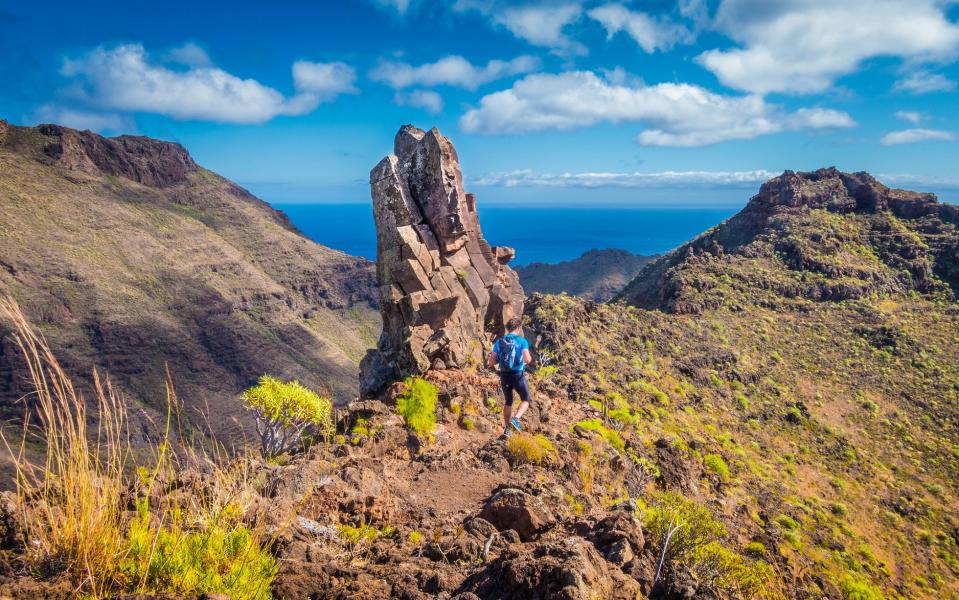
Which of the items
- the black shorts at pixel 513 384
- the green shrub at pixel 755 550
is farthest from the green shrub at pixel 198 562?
the green shrub at pixel 755 550

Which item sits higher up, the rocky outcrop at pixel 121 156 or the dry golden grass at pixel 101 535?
the rocky outcrop at pixel 121 156

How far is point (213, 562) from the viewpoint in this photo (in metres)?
4.14

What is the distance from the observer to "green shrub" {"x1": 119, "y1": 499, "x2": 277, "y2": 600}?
3777 millimetres

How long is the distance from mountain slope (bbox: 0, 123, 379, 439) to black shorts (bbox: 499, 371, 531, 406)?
1871 inches

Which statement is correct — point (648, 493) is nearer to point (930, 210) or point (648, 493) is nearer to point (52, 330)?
point (930, 210)

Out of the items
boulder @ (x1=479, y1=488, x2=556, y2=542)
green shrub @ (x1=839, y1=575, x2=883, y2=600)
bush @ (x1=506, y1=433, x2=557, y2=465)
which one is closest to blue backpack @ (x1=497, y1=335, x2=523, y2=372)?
bush @ (x1=506, y1=433, x2=557, y2=465)

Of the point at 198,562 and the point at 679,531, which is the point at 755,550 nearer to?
the point at 679,531

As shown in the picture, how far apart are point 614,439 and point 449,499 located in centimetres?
752

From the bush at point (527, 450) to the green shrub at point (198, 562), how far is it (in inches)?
268

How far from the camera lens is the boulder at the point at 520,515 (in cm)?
658

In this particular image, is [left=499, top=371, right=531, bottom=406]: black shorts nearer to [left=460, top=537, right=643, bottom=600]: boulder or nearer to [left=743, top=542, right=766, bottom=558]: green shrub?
[left=743, top=542, right=766, bottom=558]: green shrub

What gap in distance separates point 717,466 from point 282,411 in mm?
13352

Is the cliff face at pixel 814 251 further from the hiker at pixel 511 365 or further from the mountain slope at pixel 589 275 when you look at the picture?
the mountain slope at pixel 589 275

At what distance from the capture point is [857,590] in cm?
1251
